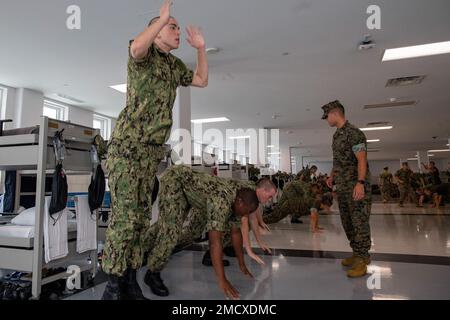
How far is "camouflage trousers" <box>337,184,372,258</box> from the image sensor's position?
235cm

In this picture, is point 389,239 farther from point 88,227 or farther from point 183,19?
point 183,19

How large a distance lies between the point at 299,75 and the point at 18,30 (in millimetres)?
4509

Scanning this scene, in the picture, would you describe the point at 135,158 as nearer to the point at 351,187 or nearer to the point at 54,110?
the point at 351,187

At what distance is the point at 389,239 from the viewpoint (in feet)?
12.1

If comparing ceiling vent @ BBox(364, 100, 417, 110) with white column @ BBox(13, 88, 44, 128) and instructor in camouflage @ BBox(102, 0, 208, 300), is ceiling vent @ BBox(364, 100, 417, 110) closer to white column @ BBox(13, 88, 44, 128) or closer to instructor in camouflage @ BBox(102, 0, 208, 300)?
instructor in camouflage @ BBox(102, 0, 208, 300)

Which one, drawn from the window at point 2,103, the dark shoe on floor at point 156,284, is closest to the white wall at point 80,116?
the window at point 2,103

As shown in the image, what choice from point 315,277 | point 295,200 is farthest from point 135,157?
point 295,200

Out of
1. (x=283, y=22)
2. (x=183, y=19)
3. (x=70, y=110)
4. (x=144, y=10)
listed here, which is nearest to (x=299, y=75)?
(x=283, y=22)

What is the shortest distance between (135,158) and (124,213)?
266 mm

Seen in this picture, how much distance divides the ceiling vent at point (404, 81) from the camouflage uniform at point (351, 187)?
4.34m

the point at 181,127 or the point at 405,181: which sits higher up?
the point at 181,127

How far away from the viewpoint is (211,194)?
1907 millimetres

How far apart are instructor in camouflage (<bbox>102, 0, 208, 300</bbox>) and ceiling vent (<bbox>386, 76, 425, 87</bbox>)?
231 inches

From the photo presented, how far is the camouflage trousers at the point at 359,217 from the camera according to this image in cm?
235
